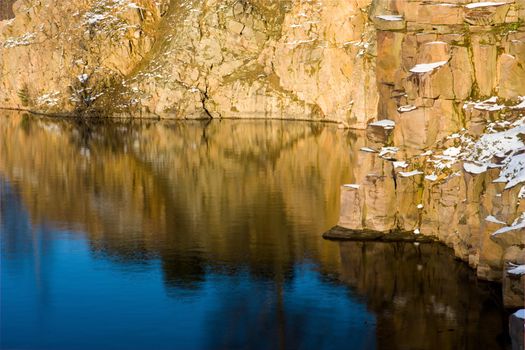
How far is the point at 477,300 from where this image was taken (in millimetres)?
50469

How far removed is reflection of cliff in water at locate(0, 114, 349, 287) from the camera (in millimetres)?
63531

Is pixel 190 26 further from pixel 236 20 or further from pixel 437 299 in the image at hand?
pixel 437 299

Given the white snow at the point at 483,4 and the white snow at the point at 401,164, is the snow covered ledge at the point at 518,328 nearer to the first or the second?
the white snow at the point at 401,164

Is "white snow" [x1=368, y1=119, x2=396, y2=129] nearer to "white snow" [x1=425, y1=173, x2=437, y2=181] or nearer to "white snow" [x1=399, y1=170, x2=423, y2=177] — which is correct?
"white snow" [x1=399, y1=170, x2=423, y2=177]

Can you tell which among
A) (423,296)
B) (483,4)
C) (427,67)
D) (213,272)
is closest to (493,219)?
(423,296)

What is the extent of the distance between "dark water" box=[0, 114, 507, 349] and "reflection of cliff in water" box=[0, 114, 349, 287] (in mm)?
268

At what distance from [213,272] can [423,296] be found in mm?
14905

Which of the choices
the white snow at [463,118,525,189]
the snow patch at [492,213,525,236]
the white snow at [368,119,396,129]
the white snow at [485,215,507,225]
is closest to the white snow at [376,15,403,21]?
the white snow at [368,119,396,129]

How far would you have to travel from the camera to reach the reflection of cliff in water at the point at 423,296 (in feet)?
147

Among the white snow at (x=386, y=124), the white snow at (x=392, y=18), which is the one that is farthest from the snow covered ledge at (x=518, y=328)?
the white snow at (x=392, y=18)

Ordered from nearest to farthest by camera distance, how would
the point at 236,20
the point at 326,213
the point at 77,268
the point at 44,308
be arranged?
the point at 44,308 < the point at 77,268 < the point at 326,213 < the point at 236,20

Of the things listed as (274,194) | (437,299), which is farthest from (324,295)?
(274,194)

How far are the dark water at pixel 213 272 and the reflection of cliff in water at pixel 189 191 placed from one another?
10.6 inches

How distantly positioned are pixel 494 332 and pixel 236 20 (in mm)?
154884
